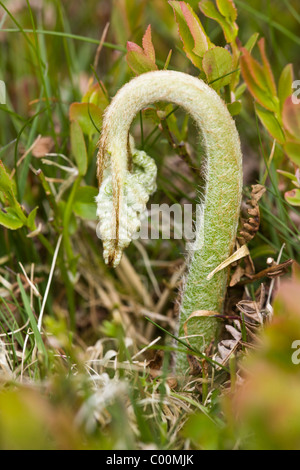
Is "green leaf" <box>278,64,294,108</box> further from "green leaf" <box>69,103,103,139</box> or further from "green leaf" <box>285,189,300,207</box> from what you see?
"green leaf" <box>69,103,103,139</box>

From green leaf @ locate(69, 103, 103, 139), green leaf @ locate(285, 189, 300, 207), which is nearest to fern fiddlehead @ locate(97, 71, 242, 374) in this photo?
green leaf @ locate(285, 189, 300, 207)

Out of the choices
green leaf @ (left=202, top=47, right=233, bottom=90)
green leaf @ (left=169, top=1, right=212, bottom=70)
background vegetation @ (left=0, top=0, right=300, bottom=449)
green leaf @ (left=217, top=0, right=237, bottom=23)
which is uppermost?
green leaf @ (left=217, top=0, right=237, bottom=23)

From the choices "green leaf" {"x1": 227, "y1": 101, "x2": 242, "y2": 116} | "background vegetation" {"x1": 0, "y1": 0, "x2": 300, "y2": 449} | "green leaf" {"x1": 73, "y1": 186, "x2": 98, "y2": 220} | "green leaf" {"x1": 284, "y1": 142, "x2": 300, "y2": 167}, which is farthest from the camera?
"green leaf" {"x1": 73, "y1": 186, "x2": 98, "y2": 220}

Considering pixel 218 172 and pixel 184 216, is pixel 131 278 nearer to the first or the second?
pixel 184 216

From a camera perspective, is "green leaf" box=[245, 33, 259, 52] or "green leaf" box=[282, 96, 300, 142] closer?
"green leaf" box=[282, 96, 300, 142]

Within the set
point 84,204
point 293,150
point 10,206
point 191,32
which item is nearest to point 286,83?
point 293,150
